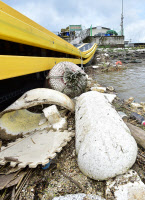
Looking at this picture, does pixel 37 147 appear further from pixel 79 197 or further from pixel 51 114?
pixel 79 197

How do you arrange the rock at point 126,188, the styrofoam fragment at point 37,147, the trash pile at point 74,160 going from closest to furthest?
1. the rock at point 126,188
2. the trash pile at point 74,160
3. the styrofoam fragment at point 37,147

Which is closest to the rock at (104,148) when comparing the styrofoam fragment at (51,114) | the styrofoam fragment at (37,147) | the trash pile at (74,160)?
the trash pile at (74,160)

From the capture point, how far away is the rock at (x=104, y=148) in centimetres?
101

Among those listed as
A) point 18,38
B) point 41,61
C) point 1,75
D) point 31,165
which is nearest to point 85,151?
point 31,165

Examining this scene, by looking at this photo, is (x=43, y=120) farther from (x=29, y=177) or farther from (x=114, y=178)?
(x=114, y=178)

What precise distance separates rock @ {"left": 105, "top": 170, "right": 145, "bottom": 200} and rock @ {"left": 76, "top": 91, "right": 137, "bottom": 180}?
5cm

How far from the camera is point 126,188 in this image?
36.6 inches

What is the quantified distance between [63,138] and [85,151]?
18.6 inches

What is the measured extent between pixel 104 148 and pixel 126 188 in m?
0.30

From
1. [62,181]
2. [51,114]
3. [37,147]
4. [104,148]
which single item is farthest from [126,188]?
[51,114]

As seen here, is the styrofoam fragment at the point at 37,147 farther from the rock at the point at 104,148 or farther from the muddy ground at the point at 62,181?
the rock at the point at 104,148

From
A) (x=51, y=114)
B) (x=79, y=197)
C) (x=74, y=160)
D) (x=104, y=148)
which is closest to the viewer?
(x=79, y=197)

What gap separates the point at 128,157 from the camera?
1054 millimetres

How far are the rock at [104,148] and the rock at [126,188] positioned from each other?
0.05 meters
